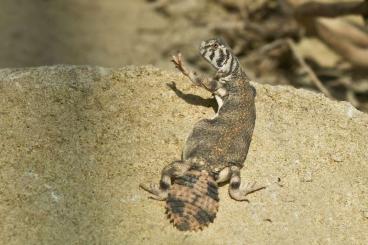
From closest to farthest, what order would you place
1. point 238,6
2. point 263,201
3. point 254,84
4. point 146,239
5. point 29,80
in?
point 146,239
point 263,201
point 29,80
point 254,84
point 238,6

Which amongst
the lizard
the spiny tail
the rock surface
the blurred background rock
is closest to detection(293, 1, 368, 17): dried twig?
the blurred background rock

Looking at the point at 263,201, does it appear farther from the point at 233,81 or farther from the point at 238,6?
the point at 238,6

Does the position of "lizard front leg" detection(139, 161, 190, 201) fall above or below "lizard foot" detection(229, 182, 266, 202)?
above

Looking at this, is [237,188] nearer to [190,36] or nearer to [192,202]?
[192,202]

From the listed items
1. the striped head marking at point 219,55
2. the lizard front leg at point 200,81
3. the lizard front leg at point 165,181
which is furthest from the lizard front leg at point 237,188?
the striped head marking at point 219,55

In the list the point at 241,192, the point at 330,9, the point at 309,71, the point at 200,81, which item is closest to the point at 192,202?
the point at 241,192

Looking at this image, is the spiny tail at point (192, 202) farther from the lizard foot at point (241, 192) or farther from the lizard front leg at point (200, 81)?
the lizard front leg at point (200, 81)

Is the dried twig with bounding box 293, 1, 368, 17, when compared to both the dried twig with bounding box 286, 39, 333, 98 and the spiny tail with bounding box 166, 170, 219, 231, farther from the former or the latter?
the spiny tail with bounding box 166, 170, 219, 231

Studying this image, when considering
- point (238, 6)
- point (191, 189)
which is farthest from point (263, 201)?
point (238, 6)
